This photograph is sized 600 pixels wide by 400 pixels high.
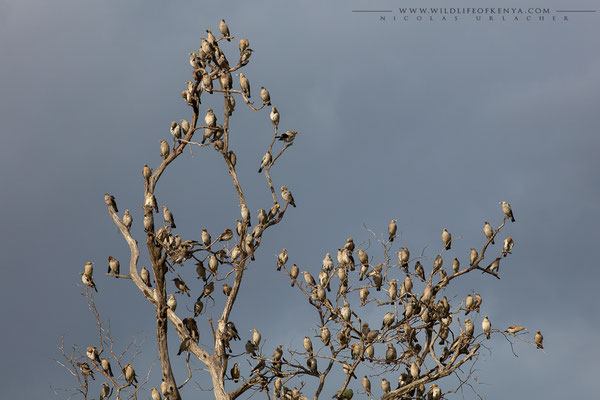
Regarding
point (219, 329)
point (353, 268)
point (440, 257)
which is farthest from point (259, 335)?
point (440, 257)

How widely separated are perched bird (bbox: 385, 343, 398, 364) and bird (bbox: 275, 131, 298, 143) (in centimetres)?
382

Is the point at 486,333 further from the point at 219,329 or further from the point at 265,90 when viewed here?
the point at 265,90

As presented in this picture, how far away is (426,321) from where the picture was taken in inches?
654

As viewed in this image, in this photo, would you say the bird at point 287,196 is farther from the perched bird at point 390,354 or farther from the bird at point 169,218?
the perched bird at point 390,354

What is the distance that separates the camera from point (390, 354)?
1653 centimetres

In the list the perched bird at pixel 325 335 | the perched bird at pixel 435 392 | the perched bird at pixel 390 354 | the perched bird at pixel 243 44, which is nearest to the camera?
the perched bird at pixel 325 335

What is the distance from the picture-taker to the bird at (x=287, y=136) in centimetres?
1734

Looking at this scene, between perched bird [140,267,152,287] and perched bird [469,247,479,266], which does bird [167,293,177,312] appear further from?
perched bird [469,247,479,266]

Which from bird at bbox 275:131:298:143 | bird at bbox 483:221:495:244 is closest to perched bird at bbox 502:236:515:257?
bird at bbox 483:221:495:244

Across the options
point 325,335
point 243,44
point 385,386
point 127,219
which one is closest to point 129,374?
point 127,219

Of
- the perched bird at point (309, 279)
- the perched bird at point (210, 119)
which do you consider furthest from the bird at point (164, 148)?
the perched bird at point (309, 279)

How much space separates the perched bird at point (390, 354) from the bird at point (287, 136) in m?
3.82

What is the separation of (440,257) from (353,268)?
4.92 ft

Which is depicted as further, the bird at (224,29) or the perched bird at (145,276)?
the bird at (224,29)
